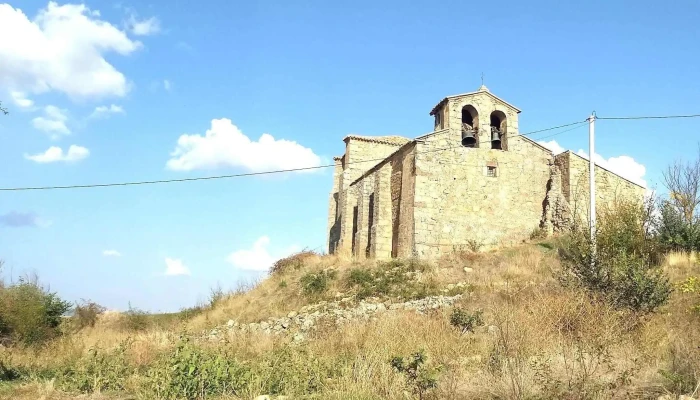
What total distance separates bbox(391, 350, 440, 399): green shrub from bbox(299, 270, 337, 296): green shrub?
44.3 feet

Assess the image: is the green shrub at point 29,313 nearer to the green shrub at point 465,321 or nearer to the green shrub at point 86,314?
the green shrub at point 86,314

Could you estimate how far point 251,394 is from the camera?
656 cm

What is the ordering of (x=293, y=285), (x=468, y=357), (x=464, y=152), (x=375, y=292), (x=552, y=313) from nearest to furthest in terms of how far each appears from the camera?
(x=468, y=357)
(x=552, y=313)
(x=375, y=292)
(x=293, y=285)
(x=464, y=152)

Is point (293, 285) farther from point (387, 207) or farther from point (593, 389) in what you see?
point (593, 389)

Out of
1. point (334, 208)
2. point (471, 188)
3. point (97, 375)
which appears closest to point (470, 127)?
point (471, 188)

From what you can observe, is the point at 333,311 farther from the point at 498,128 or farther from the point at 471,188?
the point at 498,128

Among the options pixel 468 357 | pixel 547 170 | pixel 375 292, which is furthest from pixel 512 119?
pixel 468 357

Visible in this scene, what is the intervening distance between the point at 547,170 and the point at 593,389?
69.4ft

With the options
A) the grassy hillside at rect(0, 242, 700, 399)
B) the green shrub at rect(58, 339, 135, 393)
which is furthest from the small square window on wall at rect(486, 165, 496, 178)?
the green shrub at rect(58, 339, 135, 393)

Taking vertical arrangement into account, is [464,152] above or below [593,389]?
above

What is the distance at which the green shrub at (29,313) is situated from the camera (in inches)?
735

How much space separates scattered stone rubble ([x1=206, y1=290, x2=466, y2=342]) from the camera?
14375 millimetres

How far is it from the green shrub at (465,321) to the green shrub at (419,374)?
4828 mm

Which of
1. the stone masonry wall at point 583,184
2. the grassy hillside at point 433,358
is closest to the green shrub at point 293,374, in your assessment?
the grassy hillside at point 433,358
